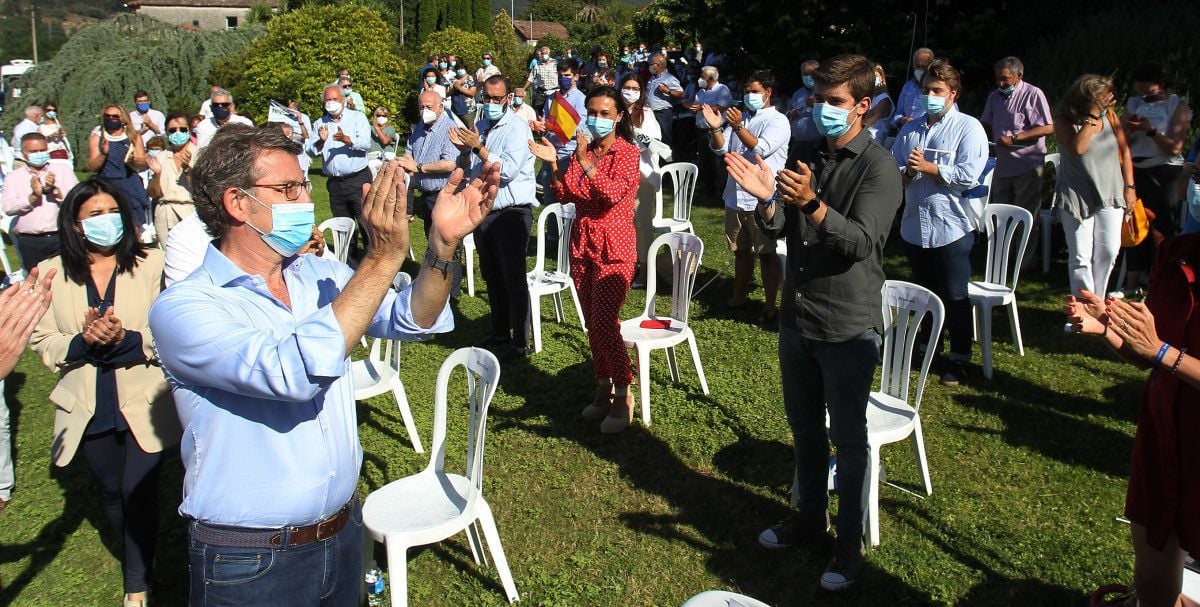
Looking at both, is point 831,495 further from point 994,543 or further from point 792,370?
point 792,370

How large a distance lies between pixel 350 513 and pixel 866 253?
201 cm

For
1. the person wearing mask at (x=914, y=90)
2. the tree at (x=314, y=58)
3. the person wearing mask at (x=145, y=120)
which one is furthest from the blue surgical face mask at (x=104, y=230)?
the tree at (x=314, y=58)

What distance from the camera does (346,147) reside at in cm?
872

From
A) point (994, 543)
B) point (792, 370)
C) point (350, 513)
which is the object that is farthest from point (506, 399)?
point (350, 513)

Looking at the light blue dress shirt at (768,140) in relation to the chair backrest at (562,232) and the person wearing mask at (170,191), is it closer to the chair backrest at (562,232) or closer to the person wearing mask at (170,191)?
the chair backrest at (562,232)

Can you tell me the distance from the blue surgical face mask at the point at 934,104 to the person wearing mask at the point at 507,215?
2750 mm

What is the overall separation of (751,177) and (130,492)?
2.86 m

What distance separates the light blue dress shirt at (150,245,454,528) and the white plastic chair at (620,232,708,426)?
10.2ft

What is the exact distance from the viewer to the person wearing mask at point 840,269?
3.17m

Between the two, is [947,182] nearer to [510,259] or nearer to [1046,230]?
[510,259]

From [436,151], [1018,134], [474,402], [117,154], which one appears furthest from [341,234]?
[1018,134]

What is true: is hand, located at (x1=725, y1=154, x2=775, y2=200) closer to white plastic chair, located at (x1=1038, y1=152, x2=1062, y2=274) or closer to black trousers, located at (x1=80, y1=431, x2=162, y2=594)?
black trousers, located at (x1=80, y1=431, x2=162, y2=594)

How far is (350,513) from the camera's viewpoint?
2340mm

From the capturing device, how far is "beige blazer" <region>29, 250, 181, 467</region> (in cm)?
A: 352
